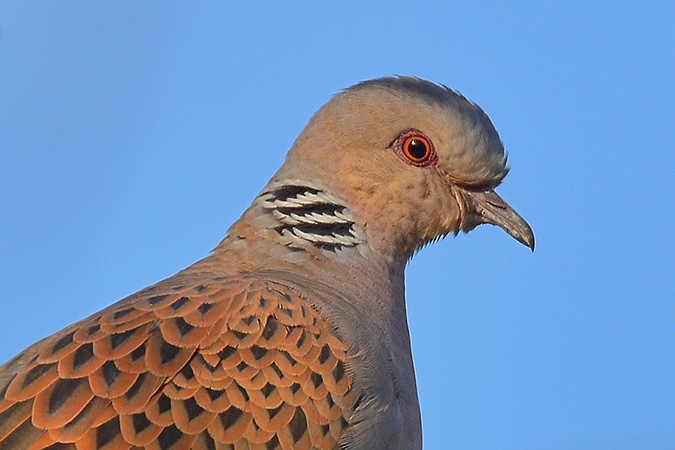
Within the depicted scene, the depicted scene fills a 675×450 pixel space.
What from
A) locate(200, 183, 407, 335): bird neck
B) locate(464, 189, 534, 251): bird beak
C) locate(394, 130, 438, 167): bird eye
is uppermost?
locate(394, 130, 438, 167): bird eye

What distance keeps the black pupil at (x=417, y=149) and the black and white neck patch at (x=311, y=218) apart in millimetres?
425

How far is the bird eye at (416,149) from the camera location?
7477 mm

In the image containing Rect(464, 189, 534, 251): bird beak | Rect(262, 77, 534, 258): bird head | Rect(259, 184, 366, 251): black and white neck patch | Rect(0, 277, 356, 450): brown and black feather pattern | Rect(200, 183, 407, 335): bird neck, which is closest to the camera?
Rect(0, 277, 356, 450): brown and black feather pattern

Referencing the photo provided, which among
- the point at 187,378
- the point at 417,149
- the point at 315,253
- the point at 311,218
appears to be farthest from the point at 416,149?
the point at 187,378

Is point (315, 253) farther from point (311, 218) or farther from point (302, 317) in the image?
point (302, 317)

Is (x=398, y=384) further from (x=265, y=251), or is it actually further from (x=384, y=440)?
(x=265, y=251)

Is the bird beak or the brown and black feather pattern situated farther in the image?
the bird beak

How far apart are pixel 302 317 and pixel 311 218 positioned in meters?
1.06

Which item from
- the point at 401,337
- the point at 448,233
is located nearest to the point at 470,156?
the point at 448,233

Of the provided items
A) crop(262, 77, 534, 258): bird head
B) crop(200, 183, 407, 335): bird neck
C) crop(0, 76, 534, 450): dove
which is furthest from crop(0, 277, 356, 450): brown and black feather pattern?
crop(262, 77, 534, 258): bird head

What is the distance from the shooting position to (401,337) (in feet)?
22.6

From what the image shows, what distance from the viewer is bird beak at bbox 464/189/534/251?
757cm

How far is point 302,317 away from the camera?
248 inches

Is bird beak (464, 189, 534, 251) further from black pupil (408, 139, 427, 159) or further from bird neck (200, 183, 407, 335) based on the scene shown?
bird neck (200, 183, 407, 335)
